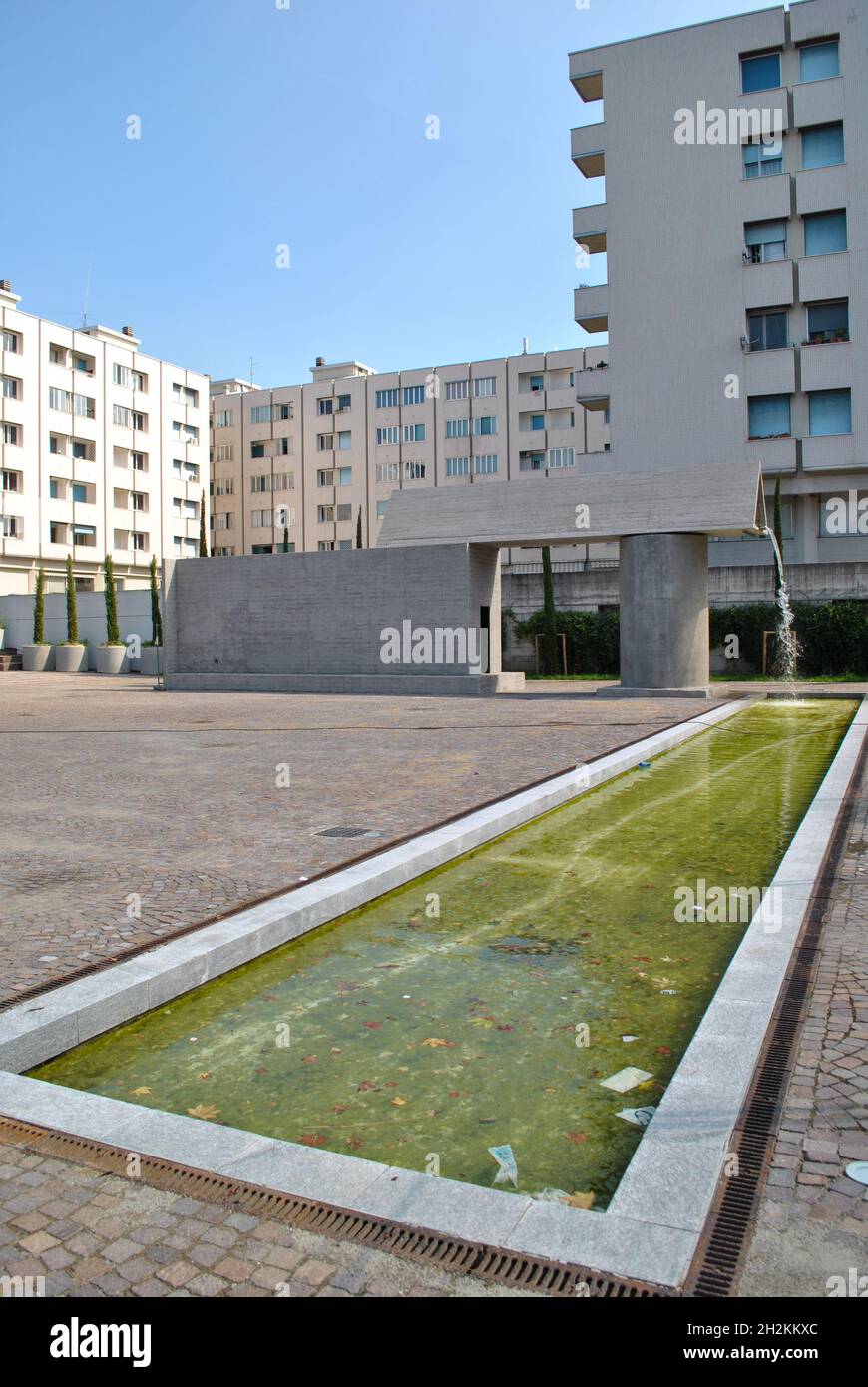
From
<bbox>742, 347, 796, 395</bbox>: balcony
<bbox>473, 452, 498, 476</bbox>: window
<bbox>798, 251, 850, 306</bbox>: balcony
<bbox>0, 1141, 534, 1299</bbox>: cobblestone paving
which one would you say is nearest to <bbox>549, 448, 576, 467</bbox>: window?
<bbox>473, 452, 498, 476</bbox>: window

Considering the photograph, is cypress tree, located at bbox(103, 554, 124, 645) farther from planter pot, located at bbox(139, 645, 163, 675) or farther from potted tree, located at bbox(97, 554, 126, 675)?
planter pot, located at bbox(139, 645, 163, 675)

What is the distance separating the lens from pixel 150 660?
1656 inches

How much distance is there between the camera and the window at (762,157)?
132 feet

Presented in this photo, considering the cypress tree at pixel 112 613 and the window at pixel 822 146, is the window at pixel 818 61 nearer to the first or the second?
the window at pixel 822 146

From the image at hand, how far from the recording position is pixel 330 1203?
2.99 meters

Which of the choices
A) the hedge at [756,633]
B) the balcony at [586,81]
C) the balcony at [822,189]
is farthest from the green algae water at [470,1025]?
the balcony at [586,81]

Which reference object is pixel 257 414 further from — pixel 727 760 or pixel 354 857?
pixel 354 857

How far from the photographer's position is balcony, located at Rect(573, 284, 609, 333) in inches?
1683

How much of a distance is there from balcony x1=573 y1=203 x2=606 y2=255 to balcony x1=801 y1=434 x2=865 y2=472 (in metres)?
12.8

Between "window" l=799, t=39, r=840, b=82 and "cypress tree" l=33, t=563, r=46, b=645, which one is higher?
"window" l=799, t=39, r=840, b=82

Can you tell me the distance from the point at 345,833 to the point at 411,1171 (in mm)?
4967

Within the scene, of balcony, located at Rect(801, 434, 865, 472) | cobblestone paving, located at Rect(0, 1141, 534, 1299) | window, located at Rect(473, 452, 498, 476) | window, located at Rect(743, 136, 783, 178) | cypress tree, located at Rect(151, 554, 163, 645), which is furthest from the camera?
window, located at Rect(473, 452, 498, 476)

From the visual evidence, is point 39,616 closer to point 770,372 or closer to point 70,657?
point 70,657

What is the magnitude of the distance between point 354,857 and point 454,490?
2092 centimetres
